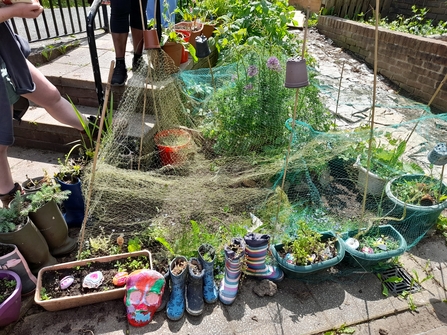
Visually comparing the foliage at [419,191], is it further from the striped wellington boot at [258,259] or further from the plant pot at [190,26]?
the plant pot at [190,26]

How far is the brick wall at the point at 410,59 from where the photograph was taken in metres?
5.07

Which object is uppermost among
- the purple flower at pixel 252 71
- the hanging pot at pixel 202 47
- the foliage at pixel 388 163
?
the hanging pot at pixel 202 47

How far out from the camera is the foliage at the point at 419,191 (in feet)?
9.36

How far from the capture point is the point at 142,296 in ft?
7.15

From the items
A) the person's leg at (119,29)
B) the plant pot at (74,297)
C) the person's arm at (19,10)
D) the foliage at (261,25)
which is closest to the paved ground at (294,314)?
the plant pot at (74,297)

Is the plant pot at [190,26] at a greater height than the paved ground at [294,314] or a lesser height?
greater

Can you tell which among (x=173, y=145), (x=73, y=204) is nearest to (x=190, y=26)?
(x=173, y=145)

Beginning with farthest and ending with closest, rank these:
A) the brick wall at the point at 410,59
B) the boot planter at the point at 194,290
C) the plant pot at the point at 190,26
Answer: the brick wall at the point at 410,59, the plant pot at the point at 190,26, the boot planter at the point at 194,290

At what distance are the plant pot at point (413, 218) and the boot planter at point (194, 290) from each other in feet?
5.78

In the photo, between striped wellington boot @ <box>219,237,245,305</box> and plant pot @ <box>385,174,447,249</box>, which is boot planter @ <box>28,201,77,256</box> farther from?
plant pot @ <box>385,174,447,249</box>

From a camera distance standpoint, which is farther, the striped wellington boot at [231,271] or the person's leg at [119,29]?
the person's leg at [119,29]

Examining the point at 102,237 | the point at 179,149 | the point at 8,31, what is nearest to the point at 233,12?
the point at 179,149

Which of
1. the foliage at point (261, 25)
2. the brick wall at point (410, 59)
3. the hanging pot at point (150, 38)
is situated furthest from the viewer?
the brick wall at point (410, 59)

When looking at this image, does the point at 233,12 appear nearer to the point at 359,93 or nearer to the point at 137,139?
the point at 359,93
